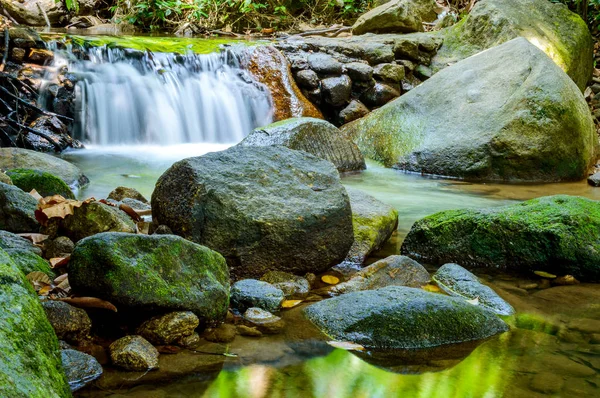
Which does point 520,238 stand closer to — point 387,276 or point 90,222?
point 387,276

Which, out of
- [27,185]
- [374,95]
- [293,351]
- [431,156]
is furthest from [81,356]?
[374,95]

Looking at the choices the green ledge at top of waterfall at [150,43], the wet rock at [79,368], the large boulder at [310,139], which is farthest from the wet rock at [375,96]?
the wet rock at [79,368]

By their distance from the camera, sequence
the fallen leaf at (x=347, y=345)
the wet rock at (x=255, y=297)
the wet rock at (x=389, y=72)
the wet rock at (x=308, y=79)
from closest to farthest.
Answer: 1. the fallen leaf at (x=347, y=345)
2. the wet rock at (x=255, y=297)
3. the wet rock at (x=308, y=79)
4. the wet rock at (x=389, y=72)

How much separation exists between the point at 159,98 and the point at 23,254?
22.4 ft

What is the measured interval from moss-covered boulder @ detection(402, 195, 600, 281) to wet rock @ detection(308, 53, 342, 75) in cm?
702

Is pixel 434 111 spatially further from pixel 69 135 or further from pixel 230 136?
pixel 69 135

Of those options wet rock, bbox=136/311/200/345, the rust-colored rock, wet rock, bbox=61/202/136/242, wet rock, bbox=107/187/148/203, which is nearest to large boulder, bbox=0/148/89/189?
wet rock, bbox=107/187/148/203

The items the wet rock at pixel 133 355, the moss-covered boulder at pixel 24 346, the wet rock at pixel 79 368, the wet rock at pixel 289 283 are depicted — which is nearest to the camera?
the moss-covered boulder at pixel 24 346

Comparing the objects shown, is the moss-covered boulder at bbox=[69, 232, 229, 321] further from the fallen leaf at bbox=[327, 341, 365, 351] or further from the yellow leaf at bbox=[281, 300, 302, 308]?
the fallen leaf at bbox=[327, 341, 365, 351]

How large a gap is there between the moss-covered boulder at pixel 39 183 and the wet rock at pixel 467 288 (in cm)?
297

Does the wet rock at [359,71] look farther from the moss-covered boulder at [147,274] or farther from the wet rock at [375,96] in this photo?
the moss-covered boulder at [147,274]

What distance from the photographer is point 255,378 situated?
100 inches

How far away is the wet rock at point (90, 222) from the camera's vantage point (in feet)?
12.5

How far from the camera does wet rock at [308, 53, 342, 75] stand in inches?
438
